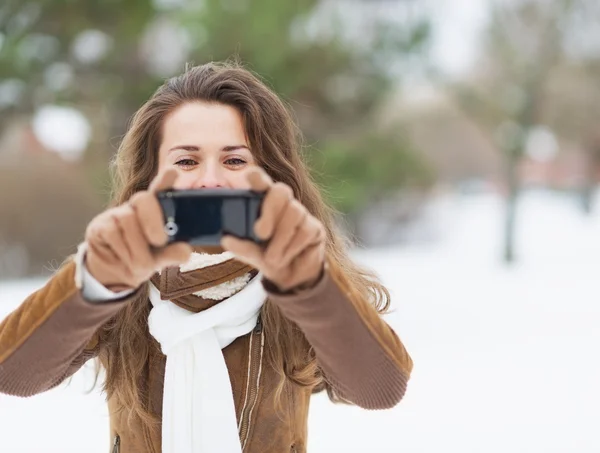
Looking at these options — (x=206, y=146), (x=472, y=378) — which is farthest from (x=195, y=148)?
(x=472, y=378)

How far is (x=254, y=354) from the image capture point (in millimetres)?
879

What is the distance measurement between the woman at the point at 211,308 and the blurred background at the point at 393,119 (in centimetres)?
211

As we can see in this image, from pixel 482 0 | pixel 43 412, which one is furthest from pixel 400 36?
pixel 43 412

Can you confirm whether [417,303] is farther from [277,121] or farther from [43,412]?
[277,121]

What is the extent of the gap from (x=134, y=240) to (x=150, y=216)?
3 centimetres

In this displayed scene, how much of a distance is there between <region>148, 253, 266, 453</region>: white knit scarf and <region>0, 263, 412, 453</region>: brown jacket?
0.17ft

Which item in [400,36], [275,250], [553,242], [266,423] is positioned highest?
[400,36]

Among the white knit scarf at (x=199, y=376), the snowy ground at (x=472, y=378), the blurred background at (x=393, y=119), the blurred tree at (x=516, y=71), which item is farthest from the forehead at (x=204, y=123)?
the blurred tree at (x=516, y=71)

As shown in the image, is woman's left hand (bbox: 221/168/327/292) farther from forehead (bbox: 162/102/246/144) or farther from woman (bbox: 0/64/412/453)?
forehead (bbox: 162/102/246/144)

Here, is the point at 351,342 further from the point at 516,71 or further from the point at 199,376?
the point at 516,71

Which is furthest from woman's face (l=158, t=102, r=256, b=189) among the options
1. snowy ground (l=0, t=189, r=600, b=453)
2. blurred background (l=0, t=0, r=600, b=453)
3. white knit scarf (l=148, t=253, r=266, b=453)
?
blurred background (l=0, t=0, r=600, b=453)

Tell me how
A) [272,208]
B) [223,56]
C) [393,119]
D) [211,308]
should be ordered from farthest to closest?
[393,119] < [223,56] < [211,308] < [272,208]

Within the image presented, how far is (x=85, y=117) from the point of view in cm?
554

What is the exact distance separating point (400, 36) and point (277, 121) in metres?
4.83
